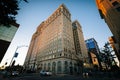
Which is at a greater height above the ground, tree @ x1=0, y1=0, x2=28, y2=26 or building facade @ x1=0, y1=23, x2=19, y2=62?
building facade @ x1=0, y1=23, x2=19, y2=62

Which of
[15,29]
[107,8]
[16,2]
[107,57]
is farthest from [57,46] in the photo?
[16,2]

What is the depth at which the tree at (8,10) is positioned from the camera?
7.05 metres

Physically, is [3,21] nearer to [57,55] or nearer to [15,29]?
[15,29]

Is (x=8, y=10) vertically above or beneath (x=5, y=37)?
beneath

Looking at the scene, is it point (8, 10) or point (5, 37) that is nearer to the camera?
point (8, 10)

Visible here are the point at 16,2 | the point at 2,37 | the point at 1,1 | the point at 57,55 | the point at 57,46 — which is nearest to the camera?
the point at 1,1

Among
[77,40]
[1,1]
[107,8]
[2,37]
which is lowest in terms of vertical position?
[1,1]

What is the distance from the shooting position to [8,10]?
741 cm

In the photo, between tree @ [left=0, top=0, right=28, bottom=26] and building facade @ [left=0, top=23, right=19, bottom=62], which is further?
building facade @ [left=0, top=23, right=19, bottom=62]

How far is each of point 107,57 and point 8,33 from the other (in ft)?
179

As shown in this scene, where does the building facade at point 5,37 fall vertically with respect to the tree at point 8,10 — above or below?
above

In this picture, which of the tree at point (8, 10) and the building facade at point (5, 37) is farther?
the building facade at point (5, 37)

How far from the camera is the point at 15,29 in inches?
1569

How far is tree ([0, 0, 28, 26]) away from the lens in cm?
705
